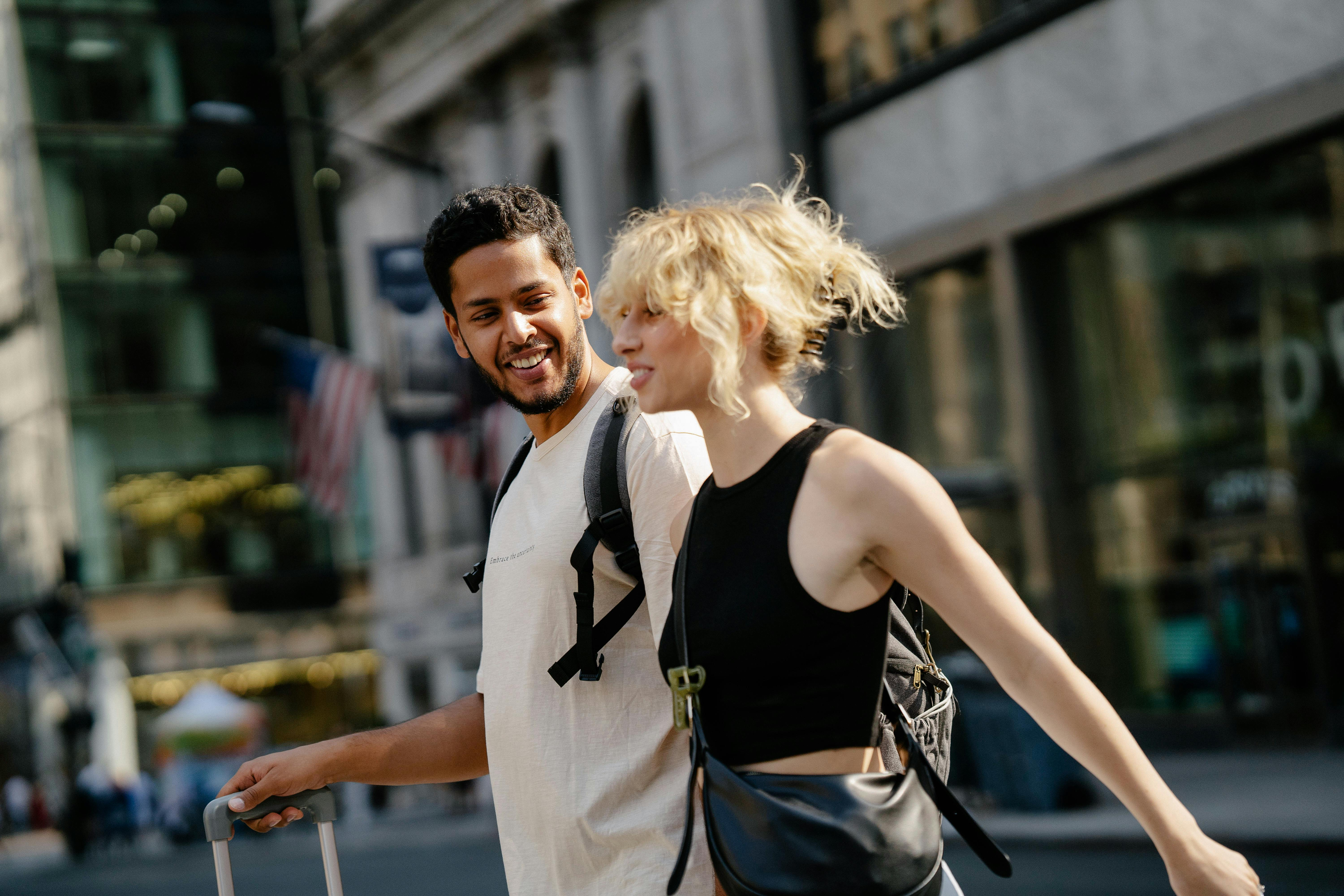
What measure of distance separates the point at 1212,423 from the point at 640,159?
37.1 ft

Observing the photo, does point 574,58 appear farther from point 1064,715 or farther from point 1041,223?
point 1064,715

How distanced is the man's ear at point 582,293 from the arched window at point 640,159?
20.7m

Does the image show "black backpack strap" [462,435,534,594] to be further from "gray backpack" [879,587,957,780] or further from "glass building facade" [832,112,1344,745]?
"glass building facade" [832,112,1344,745]

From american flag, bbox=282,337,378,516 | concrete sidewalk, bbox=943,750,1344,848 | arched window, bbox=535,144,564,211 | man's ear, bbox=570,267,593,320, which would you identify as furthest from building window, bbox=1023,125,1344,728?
man's ear, bbox=570,267,593,320

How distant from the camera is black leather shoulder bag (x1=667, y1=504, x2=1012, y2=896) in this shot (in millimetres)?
1895

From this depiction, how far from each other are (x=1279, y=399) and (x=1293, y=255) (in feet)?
4.61

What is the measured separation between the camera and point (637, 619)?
2441 mm

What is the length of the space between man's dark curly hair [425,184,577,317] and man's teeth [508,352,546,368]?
6.7 inches

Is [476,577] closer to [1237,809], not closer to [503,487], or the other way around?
[503,487]

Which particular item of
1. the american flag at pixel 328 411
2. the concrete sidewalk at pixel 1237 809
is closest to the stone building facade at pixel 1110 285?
the concrete sidewalk at pixel 1237 809

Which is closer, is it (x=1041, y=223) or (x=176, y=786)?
(x=1041, y=223)

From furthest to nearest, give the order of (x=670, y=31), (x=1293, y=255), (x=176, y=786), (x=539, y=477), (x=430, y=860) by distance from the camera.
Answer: (x=176, y=786)
(x=670, y=31)
(x=430, y=860)
(x=1293, y=255)
(x=539, y=477)

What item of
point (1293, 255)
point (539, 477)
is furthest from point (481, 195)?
point (1293, 255)

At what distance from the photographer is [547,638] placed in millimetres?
2426
